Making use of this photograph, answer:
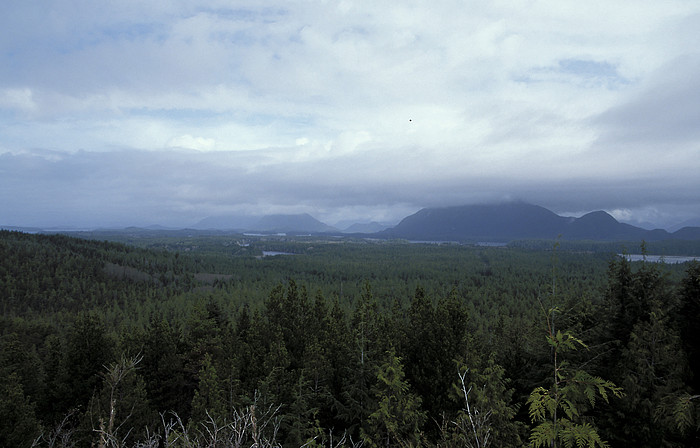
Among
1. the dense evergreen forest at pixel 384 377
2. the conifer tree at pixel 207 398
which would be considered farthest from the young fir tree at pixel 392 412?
the conifer tree at pixel 207 398

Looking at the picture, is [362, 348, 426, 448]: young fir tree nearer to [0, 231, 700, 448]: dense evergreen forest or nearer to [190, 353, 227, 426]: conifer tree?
[0, 231, 700, 448]: dense evergreen forest

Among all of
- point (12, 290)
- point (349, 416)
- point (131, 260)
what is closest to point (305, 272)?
point (131, 260)

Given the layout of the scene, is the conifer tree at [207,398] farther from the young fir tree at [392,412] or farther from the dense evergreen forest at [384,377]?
the young fir tree at [392,412]

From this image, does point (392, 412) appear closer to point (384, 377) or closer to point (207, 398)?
point (384, 377)

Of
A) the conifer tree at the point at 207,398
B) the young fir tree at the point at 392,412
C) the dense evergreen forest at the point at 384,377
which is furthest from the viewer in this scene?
the conifer tree at the point at 207,398

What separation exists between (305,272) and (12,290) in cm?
9314

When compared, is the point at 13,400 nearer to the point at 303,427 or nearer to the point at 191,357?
the point at 191,357

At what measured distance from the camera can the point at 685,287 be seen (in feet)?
49.5

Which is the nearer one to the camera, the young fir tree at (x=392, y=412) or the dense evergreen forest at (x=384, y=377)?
the dense evergreen forest at (x=384, y=377)

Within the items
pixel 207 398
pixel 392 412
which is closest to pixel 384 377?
pixel 392 412

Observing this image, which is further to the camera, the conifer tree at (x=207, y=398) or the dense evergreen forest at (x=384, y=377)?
the conifer tree at (x=207, y=398)

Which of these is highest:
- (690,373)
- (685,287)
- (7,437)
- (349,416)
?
(685,287)

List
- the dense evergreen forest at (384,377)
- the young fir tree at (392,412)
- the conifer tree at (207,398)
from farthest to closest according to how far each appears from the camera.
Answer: the conifer tree at (207,398) → the young fir tree at (392,412) → the dense evergreen forest at (384,377)

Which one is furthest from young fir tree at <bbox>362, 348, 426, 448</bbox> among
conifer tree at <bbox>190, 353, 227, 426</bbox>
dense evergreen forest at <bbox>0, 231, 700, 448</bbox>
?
conifer tree at <bbox>190, 353, 227, 426</bbox>
